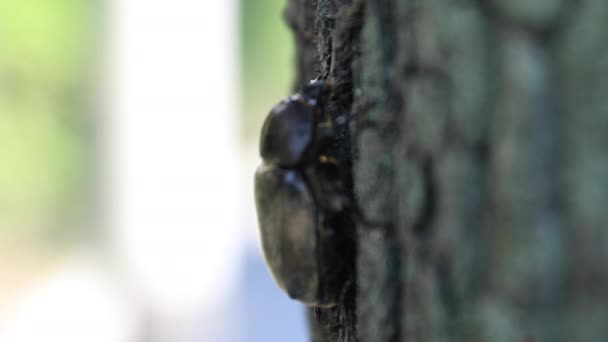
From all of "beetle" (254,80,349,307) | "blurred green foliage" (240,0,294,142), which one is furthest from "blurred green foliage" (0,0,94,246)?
"beetle" (254,80,349,307)

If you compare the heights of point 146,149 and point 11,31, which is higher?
point 11,31

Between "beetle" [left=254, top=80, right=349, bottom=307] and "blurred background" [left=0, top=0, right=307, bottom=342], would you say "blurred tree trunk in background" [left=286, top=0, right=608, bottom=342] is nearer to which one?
"beetle" [left=254, top=80, right=349, bottom=307]

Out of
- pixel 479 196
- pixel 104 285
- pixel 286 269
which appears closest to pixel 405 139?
pixel 479 196

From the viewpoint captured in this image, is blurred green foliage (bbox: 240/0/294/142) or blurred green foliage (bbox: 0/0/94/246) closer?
blurred green foliage (bbox: 0/0/94/246)

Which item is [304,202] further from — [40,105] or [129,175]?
[40,105]

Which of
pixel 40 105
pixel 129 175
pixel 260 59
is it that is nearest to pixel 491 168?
pixel 129 175

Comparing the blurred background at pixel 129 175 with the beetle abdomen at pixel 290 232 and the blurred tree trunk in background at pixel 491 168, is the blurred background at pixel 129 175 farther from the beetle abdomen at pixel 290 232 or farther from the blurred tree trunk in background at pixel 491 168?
the blurred tree trunk in background at pixel 491 168

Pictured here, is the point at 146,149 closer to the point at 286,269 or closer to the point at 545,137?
the point at 286,269
